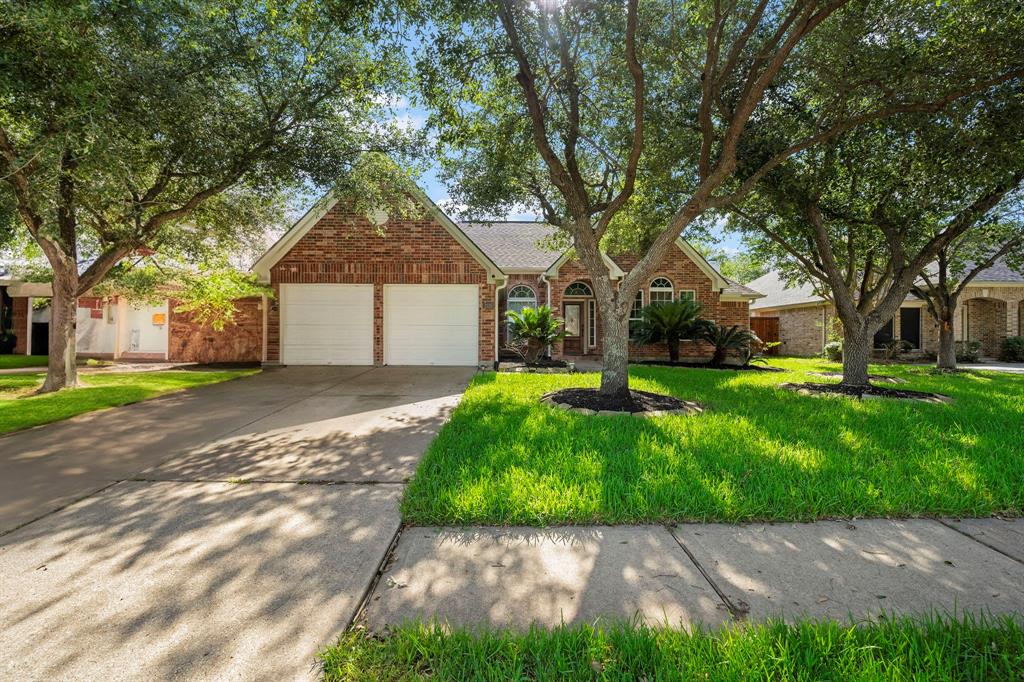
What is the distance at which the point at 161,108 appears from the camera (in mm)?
5793

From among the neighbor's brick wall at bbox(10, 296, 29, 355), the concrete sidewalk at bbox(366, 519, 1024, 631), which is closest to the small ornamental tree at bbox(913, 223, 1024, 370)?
the concrete sidewalk at bbox(366, 519, 1024, 631)

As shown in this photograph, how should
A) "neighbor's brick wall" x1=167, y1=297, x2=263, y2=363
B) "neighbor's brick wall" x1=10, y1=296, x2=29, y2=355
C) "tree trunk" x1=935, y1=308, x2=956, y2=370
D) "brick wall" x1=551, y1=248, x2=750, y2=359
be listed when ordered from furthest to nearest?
"brick wall" x1=551, y1=248, x2=750, y2=359, "neighbor's brick wall" x1=10, y1=296, x2=29, y2=355, "neighbor's brick wall" x1=167, y1=297, x2=263, y2=363, "tree trunk" x1=935, y1=308, x2=956, y2=370

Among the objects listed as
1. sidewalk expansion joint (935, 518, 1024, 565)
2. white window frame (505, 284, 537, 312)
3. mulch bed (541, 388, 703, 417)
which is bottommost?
sidewalk expansion joint (935, 518, 1024, 565)

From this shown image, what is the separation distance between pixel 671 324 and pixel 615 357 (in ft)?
23.7

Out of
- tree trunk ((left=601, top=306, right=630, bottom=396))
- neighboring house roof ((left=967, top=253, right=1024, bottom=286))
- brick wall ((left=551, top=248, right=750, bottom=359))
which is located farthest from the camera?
neighboring house roof ((left=967, top=253, right=1024, bottom=286))

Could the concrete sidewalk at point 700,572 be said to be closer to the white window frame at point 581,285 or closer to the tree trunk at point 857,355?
the tree trunk at point 857,355

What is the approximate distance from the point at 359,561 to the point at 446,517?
1.93ft

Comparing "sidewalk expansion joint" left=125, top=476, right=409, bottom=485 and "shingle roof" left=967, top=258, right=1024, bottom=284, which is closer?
"sidewalk expansion joint" left=125, top=476, right=409, bottom=485

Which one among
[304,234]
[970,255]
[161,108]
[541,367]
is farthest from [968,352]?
[161,108]

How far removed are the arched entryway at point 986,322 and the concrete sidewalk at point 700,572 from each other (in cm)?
2071

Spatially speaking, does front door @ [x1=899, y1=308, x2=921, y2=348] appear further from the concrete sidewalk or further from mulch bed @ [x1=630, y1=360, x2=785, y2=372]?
the concrete sidewalk

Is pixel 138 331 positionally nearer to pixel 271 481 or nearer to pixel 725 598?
pixel 271 481

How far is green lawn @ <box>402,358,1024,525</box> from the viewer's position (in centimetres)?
275

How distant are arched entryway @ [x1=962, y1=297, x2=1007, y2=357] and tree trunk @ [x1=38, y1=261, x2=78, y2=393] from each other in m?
27.5
